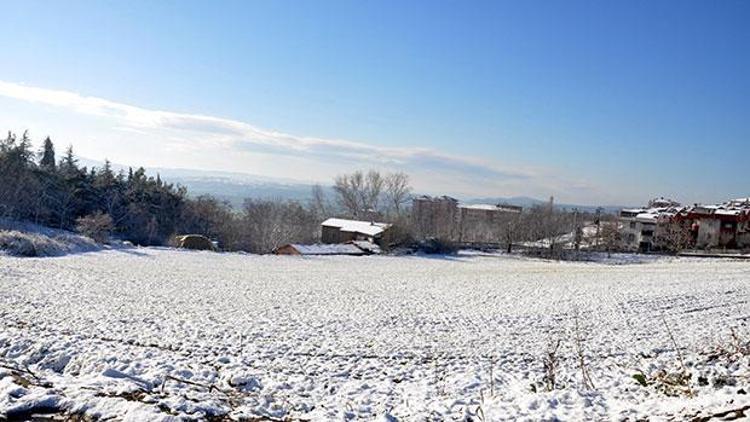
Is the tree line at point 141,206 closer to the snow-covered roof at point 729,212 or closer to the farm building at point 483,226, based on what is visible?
the farm building at point 483,226

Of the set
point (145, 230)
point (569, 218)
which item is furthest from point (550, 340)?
point (569, 218)

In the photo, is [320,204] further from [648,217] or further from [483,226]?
[648,217]

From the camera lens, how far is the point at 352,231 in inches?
2788

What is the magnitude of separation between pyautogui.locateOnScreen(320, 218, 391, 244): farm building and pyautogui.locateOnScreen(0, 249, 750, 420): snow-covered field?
122ft

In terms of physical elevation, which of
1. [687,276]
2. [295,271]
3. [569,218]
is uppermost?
[569,218]

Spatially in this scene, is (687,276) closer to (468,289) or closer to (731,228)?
(468,289)

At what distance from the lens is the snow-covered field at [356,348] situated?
784 centimetres

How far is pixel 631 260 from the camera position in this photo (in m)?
61.5

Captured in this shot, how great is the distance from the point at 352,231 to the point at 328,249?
415 inches

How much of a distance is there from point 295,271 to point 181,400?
30566 millimetres

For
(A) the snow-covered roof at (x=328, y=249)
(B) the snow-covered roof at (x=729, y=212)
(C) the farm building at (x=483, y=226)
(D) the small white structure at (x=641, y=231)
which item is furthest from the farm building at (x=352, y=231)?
(B) the snow-covered roof at (x=729, y=212)

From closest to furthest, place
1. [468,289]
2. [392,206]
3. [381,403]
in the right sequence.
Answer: [381,403]
[468,289]
[392,206]

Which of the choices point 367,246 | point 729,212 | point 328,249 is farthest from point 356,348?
point 729,212

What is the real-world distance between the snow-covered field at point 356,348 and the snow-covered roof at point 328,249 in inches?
1098
